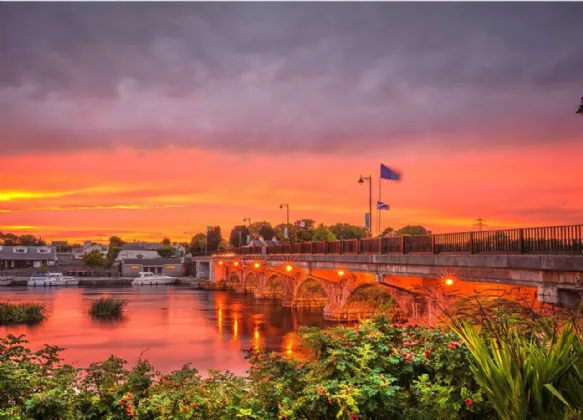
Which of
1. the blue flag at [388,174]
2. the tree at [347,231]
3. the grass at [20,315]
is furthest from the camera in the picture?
the tree at [347,231]

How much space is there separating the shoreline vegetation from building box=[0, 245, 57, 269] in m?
156

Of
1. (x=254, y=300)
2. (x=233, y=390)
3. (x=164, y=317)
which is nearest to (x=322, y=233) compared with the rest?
(x=254, y=300)

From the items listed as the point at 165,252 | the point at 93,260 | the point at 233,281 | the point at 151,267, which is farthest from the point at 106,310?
the point at 165,252

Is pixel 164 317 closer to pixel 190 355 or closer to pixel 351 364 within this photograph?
pixel 190 355

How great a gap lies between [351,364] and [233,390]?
6.64 ft

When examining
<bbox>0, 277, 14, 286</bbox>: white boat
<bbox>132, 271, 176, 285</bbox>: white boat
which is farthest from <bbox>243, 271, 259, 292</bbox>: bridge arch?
<bbox>0, 277, 14, 286</bbox>: white boat

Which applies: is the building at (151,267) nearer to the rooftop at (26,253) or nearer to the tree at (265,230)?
the rooftop at (26,253)

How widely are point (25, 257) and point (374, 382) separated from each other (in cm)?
16242

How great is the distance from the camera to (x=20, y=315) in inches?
2141

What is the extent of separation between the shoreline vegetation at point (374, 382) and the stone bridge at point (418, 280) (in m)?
0.92

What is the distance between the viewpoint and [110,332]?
48.8 m

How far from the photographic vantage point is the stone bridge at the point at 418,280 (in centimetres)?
1792

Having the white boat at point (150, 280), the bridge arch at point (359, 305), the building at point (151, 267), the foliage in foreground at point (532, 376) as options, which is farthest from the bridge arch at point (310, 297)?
the building at point (151, 267)

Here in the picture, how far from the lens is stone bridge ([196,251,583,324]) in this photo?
17.9 m
